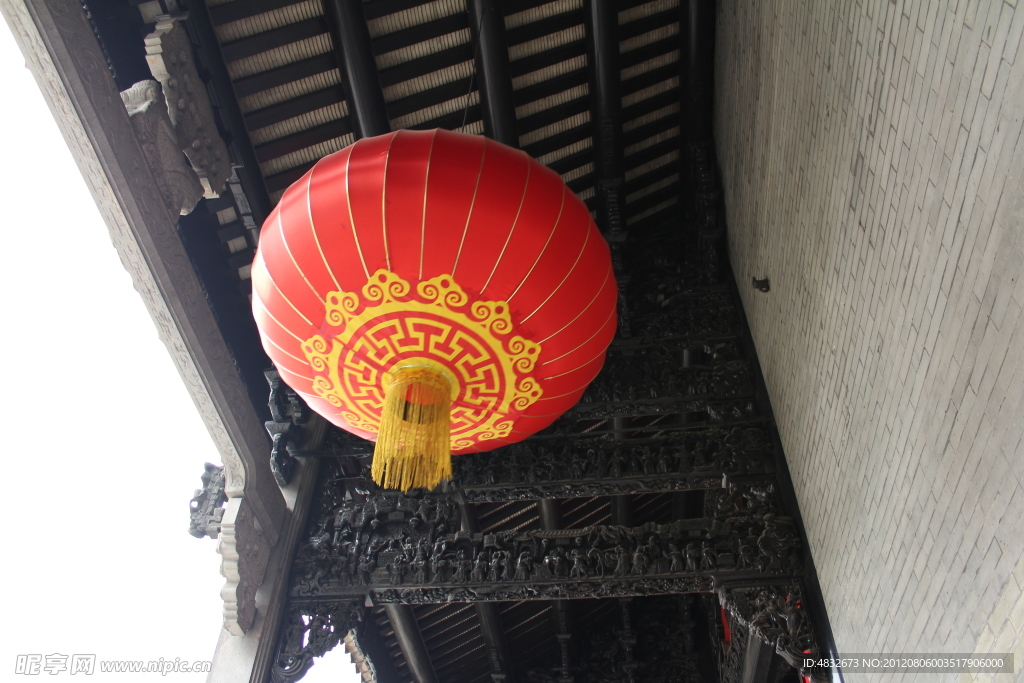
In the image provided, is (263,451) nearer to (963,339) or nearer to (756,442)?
(756,442)

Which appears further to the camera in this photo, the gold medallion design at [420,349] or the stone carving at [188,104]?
the stone carving at [188,104]

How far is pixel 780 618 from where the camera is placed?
4.43 m

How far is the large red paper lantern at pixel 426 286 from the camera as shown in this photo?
2938mm

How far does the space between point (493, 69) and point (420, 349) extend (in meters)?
2.36

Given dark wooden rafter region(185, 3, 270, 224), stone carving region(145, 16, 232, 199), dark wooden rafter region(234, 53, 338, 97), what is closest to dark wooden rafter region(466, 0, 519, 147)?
dark wooden rafter region(234, 53, 338, 97)

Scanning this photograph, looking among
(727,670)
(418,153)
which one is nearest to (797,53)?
(418,153)

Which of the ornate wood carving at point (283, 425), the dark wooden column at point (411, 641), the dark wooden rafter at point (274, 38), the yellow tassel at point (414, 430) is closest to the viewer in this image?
the yellow tassel at point (414, 430)

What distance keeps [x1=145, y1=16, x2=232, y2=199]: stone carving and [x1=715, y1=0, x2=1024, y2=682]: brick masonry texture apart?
9.13 ft

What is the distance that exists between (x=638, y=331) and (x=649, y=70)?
1744mm

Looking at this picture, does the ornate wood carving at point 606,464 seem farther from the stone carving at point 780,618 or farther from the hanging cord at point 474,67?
the hanging cord at point 474,67

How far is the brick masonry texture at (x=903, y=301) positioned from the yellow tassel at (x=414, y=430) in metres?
1.62

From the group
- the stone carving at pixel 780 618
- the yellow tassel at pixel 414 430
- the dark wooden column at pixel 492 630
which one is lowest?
the dark wooden column at pixel 492 630

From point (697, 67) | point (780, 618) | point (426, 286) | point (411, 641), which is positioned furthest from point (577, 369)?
point (411, 641)

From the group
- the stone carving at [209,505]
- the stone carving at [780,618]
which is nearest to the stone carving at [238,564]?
the stone carving at [209,505]
